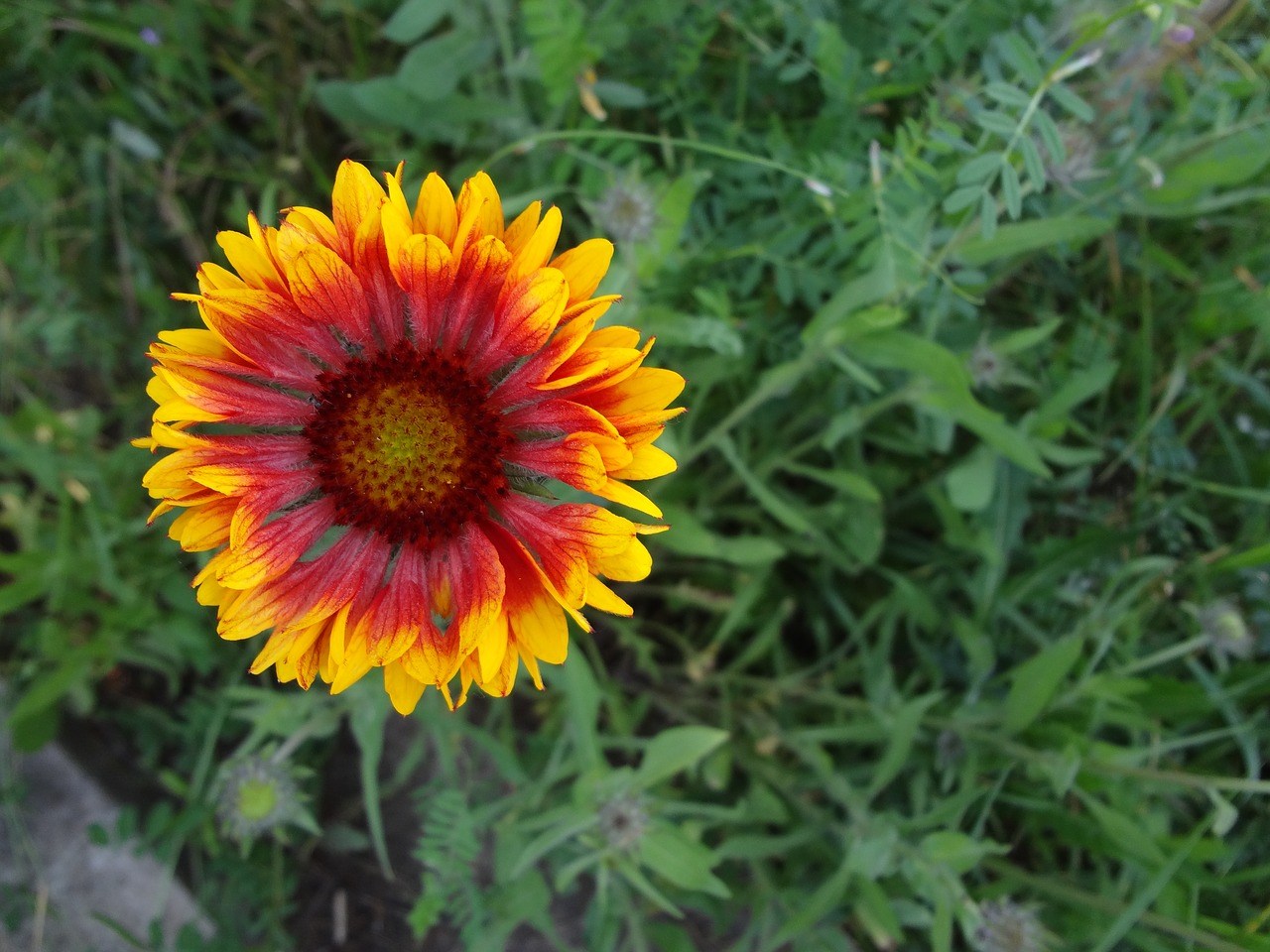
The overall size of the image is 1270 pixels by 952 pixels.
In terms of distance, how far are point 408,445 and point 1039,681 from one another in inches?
57.7

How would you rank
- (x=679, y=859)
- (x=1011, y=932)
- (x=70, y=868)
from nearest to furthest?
(x=679, y=859), (x=1011, y=932), (x=70, y=868)

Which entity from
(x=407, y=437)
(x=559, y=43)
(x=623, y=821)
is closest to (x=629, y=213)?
(x=559, y=43)

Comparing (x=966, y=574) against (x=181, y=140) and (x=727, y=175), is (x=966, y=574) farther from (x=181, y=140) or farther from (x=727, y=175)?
(x=181, y=140)

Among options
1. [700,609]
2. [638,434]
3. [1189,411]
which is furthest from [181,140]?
[1189,411]

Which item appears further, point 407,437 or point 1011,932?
point 1011,932

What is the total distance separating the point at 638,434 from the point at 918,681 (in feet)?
5.53

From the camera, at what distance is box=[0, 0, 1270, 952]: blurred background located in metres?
1.97

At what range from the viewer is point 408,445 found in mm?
1600

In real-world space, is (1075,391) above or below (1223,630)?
above

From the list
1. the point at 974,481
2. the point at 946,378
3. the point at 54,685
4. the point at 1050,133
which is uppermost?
the point at 1050,133

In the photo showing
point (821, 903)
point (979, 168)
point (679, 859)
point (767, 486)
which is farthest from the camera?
point (767, 486)

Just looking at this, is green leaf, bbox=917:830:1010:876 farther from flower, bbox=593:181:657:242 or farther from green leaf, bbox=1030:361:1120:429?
flower, bbox=593:181:657:242

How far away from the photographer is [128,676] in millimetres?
3066

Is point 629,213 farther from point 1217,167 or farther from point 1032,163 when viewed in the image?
point 1217,167
